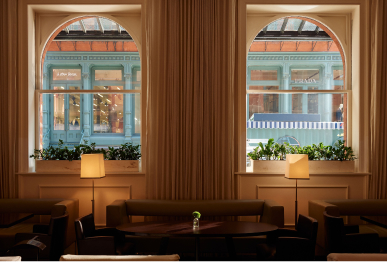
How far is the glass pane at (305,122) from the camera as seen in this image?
201 inches

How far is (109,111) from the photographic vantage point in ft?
17.0

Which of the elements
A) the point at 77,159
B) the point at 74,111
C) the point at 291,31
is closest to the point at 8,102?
the point at 74,111

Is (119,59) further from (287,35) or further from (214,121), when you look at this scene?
(287,35)

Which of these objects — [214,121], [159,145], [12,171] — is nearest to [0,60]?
[12,171]

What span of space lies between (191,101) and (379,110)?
9.31 ft

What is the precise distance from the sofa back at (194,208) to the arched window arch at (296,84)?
1161 millimetres

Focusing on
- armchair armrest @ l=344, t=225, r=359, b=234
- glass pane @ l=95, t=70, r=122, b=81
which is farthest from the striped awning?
glass pane @ l=95, t=70, r=122, b=81

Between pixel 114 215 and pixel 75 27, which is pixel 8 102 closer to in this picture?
pixel 75 27

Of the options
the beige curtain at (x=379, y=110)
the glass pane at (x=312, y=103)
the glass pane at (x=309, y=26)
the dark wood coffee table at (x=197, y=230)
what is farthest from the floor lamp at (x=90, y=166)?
the beige curtain at (x=379, y=110)

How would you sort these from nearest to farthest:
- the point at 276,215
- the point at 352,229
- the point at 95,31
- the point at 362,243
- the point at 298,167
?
1. the point at 362,243
2. the point at 352,229
3. the point at 276,215
4. the point at 298,167
5. the point at 95,31

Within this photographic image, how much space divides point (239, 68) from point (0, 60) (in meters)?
3.62

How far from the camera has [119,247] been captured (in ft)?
11.2

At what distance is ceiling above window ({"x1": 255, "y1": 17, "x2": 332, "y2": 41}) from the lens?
523cm

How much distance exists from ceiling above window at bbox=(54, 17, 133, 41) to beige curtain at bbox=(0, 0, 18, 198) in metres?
0.75
